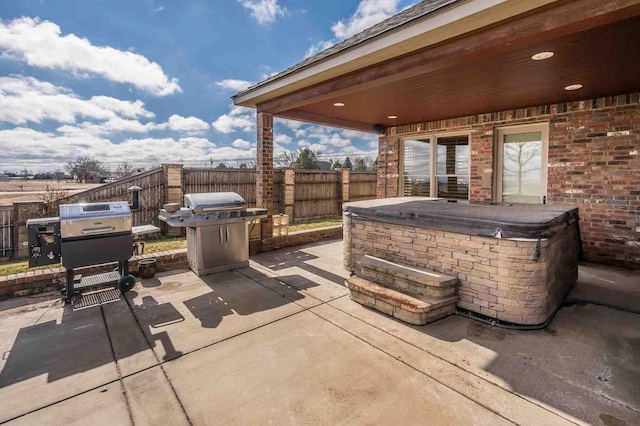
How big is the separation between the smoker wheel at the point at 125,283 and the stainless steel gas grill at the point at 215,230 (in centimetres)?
98

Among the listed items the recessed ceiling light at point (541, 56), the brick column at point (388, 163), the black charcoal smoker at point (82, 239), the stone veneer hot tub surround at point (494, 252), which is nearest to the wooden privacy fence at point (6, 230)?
the black charcoal smoker at point (82, 239)

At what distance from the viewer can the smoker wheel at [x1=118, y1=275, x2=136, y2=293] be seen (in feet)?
13.6

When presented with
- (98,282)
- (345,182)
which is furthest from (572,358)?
(345,182)

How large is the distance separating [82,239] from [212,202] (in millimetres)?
1764

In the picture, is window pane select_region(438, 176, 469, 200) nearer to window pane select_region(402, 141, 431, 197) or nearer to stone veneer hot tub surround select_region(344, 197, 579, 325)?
window pane select_region(402, 141, 431, 197)

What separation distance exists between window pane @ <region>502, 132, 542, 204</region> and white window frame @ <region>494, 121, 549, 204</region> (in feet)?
0.19

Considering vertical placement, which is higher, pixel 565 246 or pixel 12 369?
pixel 565 246

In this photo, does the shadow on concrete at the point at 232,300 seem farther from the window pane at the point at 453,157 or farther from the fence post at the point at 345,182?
the fence post at the point at 345,182

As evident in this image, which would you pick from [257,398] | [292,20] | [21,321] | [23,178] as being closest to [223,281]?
[21,321]

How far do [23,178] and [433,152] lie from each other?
157ft

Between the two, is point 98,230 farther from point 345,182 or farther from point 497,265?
point 345,182

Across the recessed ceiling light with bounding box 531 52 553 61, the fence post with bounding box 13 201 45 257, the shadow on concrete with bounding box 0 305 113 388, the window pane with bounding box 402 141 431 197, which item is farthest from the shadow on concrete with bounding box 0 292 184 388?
the window pane with bounding box 402 141 431 197

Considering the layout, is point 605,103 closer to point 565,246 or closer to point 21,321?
point 565,246

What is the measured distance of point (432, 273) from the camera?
3812mm
